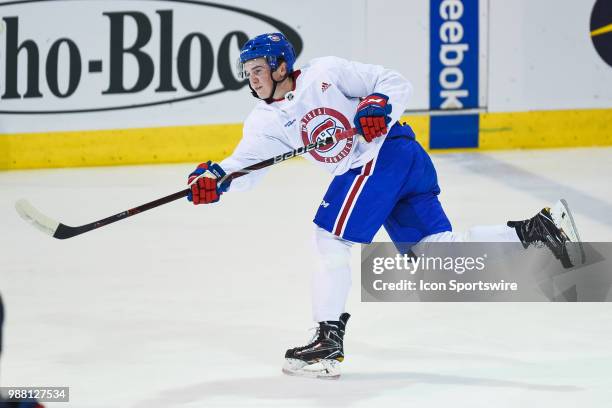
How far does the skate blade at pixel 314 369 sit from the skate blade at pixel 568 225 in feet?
2.98

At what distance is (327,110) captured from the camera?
3648 millimetres

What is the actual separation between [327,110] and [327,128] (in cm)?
5

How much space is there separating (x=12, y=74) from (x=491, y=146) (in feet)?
9.68

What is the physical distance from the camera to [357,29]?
303 inches

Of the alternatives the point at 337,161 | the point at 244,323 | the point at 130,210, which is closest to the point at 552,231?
the point at 337,161

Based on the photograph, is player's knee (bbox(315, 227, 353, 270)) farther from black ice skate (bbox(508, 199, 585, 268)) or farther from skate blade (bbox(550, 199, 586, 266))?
skate blade (bbox(550, 199, 586, 266))

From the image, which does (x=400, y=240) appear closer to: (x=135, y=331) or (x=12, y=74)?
(x=135, y=331)

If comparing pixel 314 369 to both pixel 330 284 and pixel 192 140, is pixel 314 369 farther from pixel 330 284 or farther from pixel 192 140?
pixel 192 140

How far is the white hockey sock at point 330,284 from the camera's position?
3.50 meters

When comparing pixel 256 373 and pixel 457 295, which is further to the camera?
pixel 457 295

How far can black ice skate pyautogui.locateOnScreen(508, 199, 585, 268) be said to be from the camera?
3.87 m

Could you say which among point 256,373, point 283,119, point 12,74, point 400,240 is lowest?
point 256,373

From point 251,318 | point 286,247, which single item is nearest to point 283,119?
point 251,318

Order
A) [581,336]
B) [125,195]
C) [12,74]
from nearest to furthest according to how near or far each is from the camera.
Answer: [581,336] < [125,195] < [12,74]
